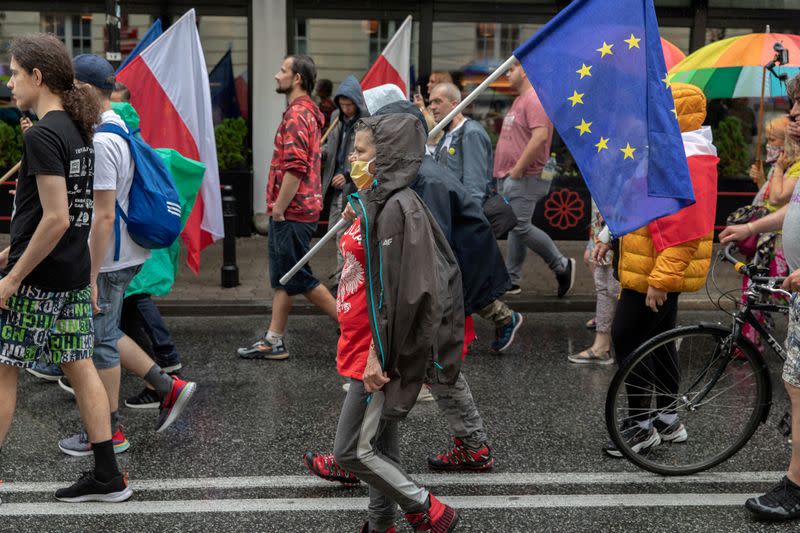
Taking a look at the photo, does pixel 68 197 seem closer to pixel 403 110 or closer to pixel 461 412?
pixel 403 110

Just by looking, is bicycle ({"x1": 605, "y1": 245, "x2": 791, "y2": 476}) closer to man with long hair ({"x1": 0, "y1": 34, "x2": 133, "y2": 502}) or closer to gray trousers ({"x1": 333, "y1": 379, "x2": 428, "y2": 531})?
gray trousers ({"x1": 333, "y1": 379, "x2": 428, "y2": 531})

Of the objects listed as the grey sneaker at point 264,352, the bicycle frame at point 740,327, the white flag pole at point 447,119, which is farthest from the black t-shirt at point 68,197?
the bicycle frame at point 740,327

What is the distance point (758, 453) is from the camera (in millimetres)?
5008

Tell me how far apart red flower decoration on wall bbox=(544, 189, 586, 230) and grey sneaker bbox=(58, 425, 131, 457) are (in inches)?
298

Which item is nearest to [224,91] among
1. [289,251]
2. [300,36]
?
[300,36]

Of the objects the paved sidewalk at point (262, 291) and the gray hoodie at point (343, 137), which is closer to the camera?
the gray hoodie at point (343, 137)

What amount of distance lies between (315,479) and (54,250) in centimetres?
156

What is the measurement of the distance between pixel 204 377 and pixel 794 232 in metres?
3.68

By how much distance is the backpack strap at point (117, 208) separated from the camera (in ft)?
15.7

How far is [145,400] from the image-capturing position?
18.7 feet

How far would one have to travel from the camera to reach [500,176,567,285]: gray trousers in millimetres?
8375

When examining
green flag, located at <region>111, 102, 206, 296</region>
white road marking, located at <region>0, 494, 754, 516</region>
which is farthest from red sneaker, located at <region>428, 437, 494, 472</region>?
green flag, located at <region>111, 102, 206, 296</region>

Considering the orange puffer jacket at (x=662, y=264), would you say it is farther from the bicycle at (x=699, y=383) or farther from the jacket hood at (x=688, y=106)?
the jacket hood at (x=688, y=106)

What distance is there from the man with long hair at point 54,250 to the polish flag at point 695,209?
8.35ft
